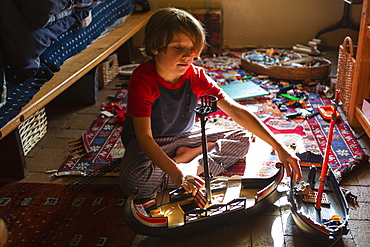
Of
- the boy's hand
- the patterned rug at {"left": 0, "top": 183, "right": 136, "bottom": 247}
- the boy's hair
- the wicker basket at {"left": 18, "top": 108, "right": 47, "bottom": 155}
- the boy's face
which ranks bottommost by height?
the patterned rug at {"left": 0, "top": 183, "right": 136, "bottom": 247}

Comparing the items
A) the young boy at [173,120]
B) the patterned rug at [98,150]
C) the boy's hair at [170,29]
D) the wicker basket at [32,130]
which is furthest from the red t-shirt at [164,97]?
the wicker basket at [32,130]

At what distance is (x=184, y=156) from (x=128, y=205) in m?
0.46

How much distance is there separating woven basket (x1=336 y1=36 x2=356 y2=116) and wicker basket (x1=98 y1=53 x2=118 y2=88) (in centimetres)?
150

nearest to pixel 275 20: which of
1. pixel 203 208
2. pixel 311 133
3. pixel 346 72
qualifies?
pixel 346 72

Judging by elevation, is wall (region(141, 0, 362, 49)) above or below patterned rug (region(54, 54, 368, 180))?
above

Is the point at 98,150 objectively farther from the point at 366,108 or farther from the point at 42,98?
the point at 366,108

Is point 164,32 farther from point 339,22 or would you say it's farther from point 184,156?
point 339,22

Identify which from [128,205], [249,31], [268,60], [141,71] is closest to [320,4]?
[249,31]

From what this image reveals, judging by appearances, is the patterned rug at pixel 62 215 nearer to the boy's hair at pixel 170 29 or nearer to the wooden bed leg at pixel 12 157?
the wooden bed leg at pixel 12 157

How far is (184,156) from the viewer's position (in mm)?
1721

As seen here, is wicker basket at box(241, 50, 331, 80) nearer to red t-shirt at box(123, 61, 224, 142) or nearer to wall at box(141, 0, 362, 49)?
wall at box(141, 0, 362, 49)

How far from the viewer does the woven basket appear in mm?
2166

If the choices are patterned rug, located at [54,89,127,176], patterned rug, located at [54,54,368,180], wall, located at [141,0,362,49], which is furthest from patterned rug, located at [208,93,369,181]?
wall, located at [141,0,362,49]

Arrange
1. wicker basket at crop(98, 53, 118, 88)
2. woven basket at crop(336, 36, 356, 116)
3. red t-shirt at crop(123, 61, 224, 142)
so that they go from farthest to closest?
wicker basket at crop(98, 53, 118, 88)
woven basket at crop(336, 36, 356, 116)
red t-shirt at crop(123, 61, 224, 142)
